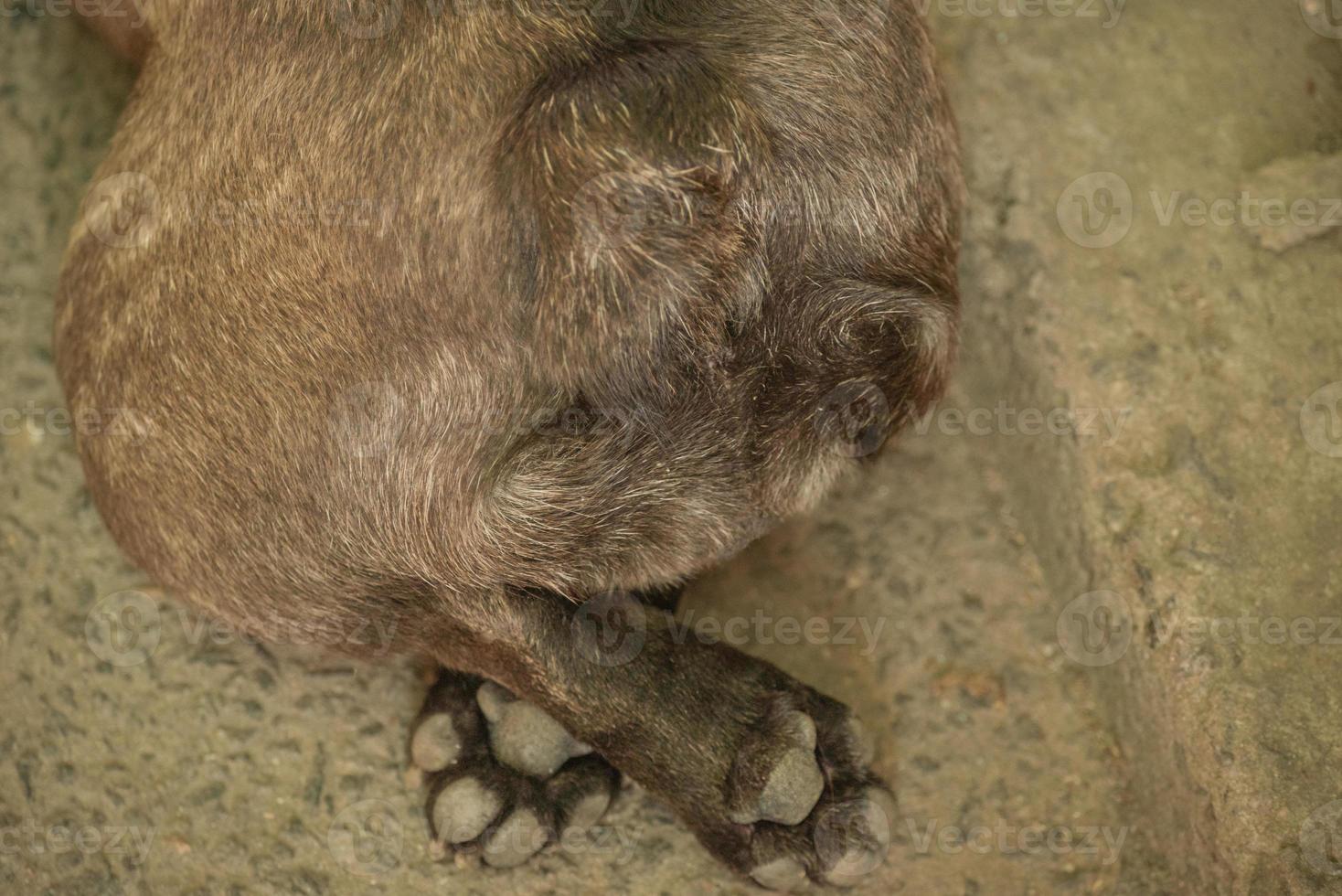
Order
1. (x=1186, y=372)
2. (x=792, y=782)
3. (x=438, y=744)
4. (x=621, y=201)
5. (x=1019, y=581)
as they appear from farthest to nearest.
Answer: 1. (x=1019, y=581)
2. (x=1186, y=372)
3. (x=438, y=744)
4. (x=792, y=782)
5. (x=621, y=201)

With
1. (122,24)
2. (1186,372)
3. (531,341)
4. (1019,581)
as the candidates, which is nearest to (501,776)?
(531,341)

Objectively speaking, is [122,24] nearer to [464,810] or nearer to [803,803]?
[464,810]

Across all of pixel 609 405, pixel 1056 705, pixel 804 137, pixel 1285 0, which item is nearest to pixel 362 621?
pixel 609 405

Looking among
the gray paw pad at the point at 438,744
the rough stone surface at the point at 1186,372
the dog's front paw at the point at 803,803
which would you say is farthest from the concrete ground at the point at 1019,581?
the dog's front paw at the point at 803,803

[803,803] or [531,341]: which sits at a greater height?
[531,341]

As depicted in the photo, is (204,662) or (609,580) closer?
(609,580)

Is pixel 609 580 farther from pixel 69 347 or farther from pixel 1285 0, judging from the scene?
pixel 1285 0

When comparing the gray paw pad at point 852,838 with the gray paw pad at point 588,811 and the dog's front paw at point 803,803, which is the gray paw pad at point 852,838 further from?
the gray paw pad at point 588,811
